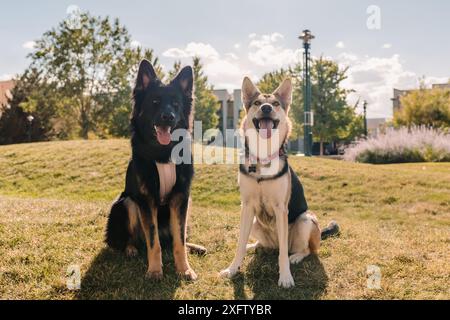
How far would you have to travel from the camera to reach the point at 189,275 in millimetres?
3986

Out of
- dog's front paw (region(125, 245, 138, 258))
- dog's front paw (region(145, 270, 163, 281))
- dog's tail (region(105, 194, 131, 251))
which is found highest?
dog's tail (region(105, 194, 131, 251))

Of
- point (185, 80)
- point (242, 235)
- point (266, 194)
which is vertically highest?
point (185, 80)

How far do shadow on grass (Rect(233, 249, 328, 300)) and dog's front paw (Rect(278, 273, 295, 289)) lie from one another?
0.04m

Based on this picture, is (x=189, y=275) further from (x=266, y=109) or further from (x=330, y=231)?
(x=330, y=231)

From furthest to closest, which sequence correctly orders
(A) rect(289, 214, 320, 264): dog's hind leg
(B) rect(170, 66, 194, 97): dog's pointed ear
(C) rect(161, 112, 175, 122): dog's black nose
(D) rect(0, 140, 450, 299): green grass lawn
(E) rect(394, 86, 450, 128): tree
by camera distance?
(E) rect(394, 86, 450, 128): tree → (A) rect(289, 214, 320, 264): dog's hind leg → (B) rect(170, 66, 194, 97): dog's pointed ear → (C) rect(161, 112, 175, 122): dog's black nose → (D) rect(0, 140, 450, 299): green grass lawn

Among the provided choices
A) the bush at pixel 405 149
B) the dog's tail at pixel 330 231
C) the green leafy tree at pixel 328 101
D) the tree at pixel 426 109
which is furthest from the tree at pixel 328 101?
the dog's tail at pixel 330 231

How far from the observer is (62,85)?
27.8 meters

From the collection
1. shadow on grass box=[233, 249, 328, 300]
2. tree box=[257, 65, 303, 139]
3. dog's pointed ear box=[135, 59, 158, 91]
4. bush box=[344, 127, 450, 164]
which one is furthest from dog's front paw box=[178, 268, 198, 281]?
tree box=[257, 65, 303, 139]

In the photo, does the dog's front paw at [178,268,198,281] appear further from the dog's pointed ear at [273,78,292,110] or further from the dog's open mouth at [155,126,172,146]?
the dog's pointed ear at [273,78,292,110]

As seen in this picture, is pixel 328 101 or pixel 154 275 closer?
pixel 154 275

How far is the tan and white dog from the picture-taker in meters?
4.01

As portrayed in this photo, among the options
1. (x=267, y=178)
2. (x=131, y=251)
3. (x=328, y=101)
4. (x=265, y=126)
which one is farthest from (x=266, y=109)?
(x=328, y=101)

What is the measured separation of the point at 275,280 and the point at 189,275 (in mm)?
885

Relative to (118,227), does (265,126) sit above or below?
above
